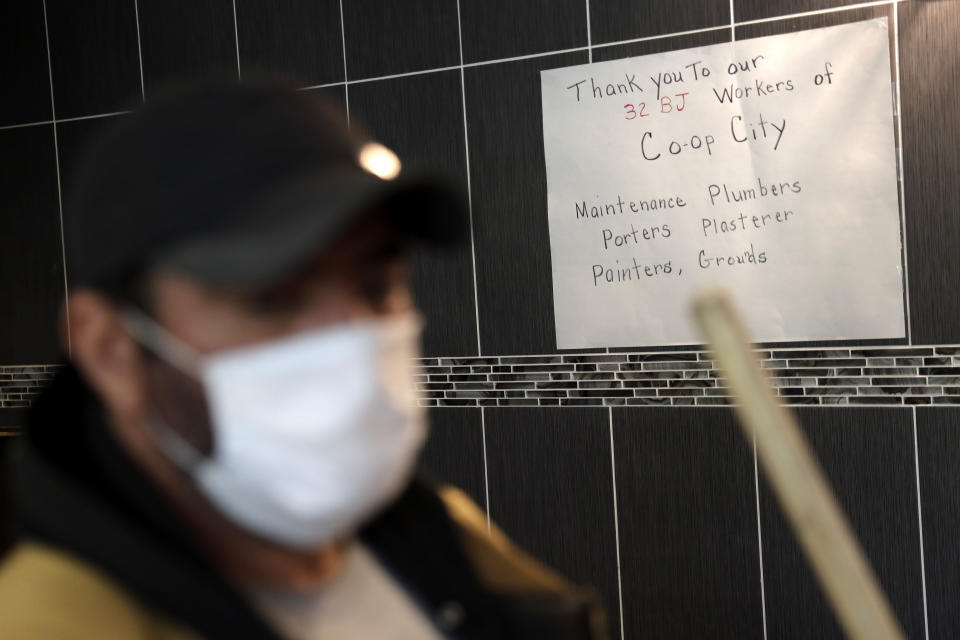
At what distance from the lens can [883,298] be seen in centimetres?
234

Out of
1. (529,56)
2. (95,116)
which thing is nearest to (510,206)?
(529,56)

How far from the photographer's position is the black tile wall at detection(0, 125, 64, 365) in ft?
10.5

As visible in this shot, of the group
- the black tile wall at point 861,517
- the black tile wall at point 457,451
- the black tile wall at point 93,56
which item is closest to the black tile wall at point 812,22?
the black tile wall at point 861,517

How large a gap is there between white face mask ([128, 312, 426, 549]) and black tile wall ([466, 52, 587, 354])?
1.86 m

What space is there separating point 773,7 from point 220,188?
2.04 m

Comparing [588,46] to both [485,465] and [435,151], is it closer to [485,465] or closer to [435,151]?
[435,151]

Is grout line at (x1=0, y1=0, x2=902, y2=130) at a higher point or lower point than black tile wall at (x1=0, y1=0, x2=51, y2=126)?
lower

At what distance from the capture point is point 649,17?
99.3 inches

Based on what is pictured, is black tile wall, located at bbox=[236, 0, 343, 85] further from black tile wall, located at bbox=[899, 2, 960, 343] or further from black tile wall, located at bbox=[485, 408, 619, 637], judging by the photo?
black tile wall, located at bbox=[899, 2, 960, 343]

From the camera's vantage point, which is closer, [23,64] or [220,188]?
[220,188]

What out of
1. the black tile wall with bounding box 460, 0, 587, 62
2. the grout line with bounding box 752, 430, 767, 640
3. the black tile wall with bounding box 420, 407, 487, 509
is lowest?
A: the grout line with bounding box 752, 430, 767, 640

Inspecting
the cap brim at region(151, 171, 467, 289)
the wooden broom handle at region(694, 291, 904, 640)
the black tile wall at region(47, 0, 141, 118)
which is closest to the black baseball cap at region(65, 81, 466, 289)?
the cap brim at region(151, 171, 467, 289)

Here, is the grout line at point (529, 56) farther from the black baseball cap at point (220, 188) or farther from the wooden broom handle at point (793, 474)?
the wooden broom handle at point (793, 474)

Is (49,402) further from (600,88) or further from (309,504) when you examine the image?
(600,88)
